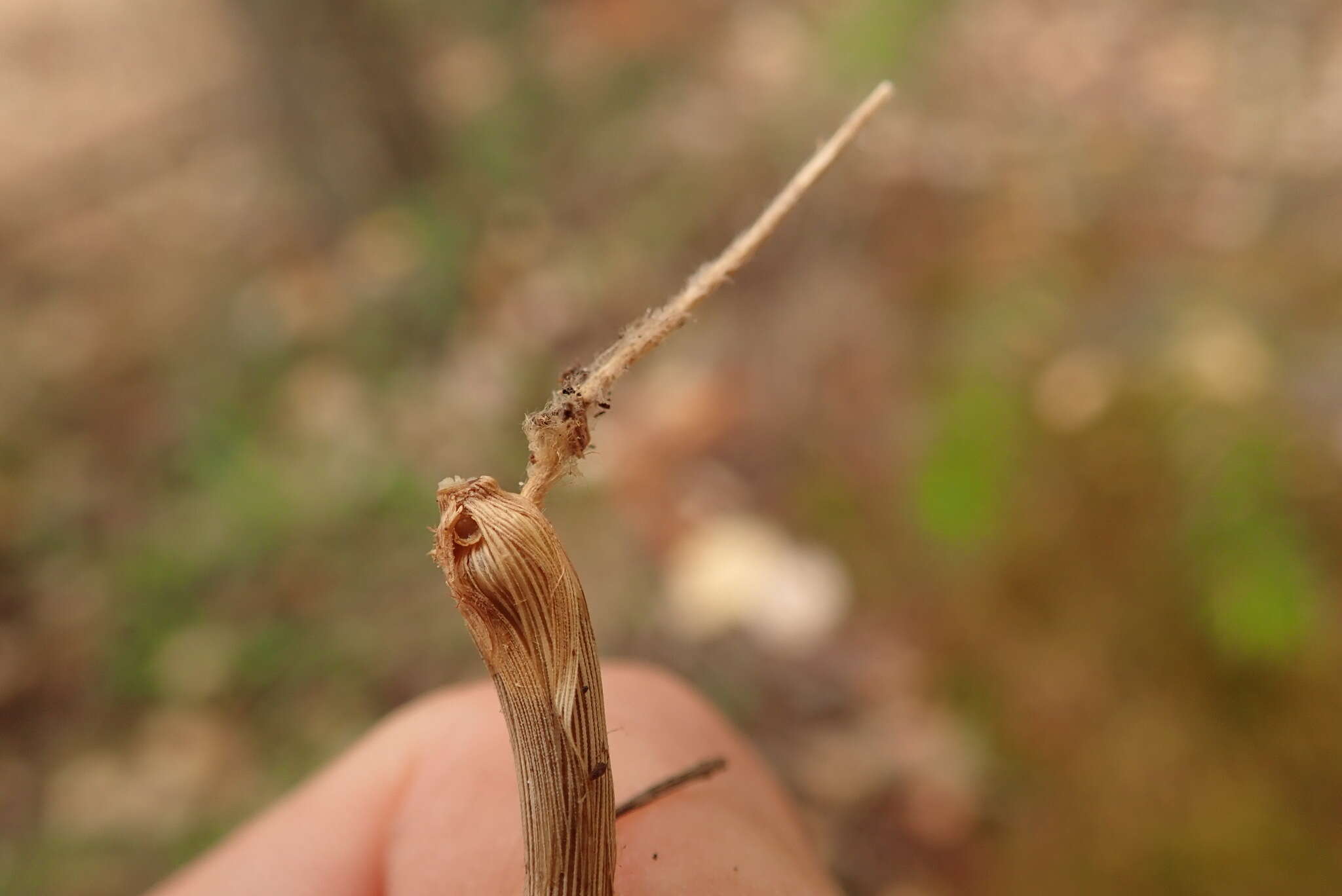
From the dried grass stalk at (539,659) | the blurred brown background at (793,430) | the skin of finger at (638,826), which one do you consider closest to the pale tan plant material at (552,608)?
the dried grass stalk at (539,659)

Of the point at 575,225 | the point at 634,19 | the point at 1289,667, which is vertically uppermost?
the point at 634,19

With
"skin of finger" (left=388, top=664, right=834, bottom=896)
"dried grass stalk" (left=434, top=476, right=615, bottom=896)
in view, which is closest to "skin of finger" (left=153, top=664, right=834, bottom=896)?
"skin of finger" (left=388, top=664, right=834, bottom=896)

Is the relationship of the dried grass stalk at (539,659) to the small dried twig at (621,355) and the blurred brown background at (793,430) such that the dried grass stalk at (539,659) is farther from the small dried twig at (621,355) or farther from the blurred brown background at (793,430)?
the blurred brown background at (793,430)

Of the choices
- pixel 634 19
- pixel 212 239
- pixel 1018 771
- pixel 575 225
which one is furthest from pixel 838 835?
pixel 212 239

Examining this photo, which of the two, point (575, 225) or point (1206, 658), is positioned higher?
point (575, 225)

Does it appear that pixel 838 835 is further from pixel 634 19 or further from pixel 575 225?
pixel 634 19

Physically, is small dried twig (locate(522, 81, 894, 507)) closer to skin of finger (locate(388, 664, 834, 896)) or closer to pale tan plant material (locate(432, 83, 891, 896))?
pale tan plant material (locate(432, 83, 891, 896))

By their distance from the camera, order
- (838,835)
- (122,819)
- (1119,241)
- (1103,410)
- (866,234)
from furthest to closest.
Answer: (866,234) → (1119,241) → (122,819) → (1103,410) → (838,835)

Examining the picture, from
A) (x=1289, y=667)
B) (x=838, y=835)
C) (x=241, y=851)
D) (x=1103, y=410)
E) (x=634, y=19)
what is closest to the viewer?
(x=241, y=851)
